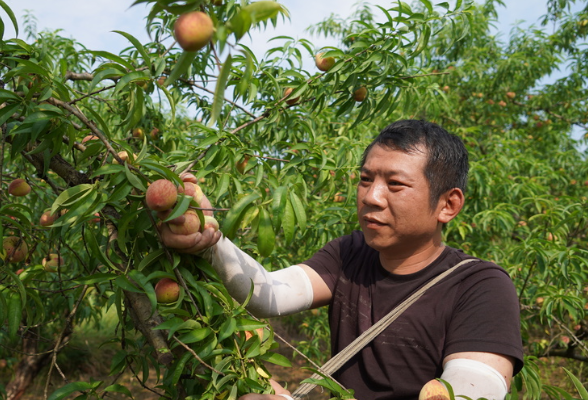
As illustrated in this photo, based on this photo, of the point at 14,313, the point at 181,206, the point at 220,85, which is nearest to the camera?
the point at 220,85

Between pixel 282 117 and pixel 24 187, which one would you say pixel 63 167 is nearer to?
pixel 24 187

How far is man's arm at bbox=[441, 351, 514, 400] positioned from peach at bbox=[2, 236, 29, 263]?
136 cm

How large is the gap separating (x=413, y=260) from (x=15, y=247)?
4.15 feet

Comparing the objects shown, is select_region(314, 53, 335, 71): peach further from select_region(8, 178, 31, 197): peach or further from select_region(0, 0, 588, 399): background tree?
select_region(8, 178, 31, 197): peach

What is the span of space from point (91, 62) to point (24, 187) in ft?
3.71

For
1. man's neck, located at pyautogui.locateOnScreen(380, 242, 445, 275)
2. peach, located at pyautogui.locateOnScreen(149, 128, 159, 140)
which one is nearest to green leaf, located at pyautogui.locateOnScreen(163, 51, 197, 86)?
man's neck, located at pyautogui.locateOnScreen(380, 242, 445, 275)

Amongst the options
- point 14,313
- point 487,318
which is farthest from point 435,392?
point 14,313

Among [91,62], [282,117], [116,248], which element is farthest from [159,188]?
[91,62]

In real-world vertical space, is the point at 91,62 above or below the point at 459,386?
above

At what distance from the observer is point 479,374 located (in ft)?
3.68

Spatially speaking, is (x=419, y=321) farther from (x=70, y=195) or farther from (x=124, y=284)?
(x=70, y=195)

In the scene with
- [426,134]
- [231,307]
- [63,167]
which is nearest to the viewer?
[231,307]

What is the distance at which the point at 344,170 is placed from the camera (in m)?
2.11

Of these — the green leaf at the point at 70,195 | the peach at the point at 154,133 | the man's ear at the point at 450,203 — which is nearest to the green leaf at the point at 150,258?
the green leaf at the point at 70,195
